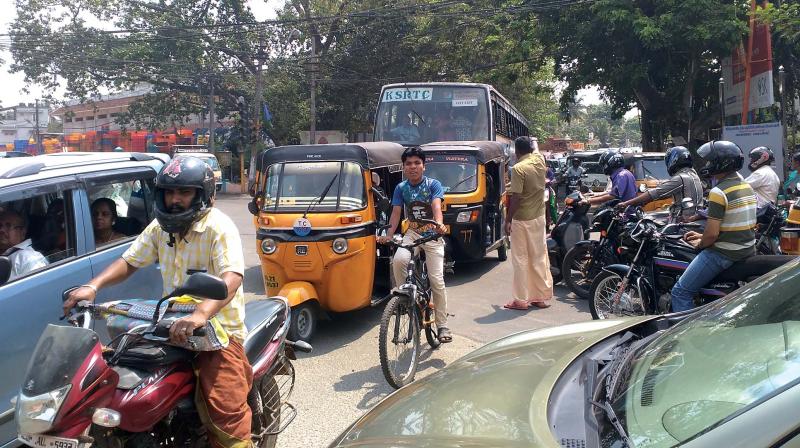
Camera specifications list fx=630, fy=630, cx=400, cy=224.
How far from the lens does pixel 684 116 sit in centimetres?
2092

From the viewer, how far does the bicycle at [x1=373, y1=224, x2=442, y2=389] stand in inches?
185

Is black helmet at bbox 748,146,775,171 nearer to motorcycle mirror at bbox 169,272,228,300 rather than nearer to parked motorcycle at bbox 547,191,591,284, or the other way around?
parked motorcycle at bbox 547,191,591,284

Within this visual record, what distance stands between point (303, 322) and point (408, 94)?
24.5 ft

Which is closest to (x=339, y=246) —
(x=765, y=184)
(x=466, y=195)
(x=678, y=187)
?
(x=466, y=195)

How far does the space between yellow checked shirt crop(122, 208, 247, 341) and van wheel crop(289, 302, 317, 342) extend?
9.19 ft

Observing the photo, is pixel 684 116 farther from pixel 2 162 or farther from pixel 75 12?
pixel 75 12

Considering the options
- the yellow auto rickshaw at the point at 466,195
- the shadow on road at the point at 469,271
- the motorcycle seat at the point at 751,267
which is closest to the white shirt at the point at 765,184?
the motorcycle seat at the point at 751,267

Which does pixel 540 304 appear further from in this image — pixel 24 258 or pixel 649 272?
pixel 24 258

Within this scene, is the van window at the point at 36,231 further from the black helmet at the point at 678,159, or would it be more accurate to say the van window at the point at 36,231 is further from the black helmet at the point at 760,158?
the black helmet at the point at 760,158

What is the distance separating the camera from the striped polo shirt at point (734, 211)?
480 centimetres

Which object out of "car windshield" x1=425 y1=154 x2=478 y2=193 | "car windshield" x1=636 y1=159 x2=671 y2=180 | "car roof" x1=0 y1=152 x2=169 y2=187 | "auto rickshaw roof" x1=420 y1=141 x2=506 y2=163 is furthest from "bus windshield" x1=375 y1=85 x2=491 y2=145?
"car roof" x1=0 y1=152 x2=169 y2=187

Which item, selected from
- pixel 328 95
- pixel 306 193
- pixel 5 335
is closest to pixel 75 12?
pixel 328 95

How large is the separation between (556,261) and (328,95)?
24.2 m

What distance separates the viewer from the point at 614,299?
604cm
